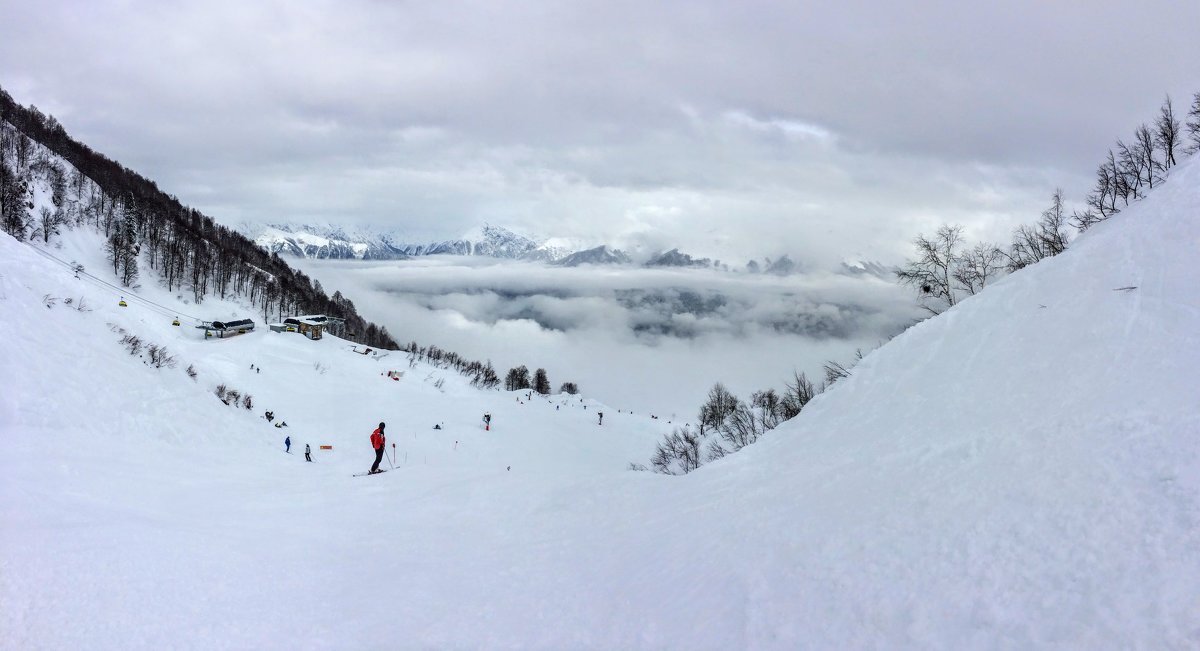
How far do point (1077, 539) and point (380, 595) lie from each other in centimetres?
963

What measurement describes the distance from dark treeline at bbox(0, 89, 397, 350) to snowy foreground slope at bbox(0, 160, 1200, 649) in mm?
126022

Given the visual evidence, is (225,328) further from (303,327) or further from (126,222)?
(126,222)

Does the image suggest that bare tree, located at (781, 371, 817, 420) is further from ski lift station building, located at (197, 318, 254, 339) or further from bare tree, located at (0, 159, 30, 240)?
bare tree, located at (0, 159, 30, 240)

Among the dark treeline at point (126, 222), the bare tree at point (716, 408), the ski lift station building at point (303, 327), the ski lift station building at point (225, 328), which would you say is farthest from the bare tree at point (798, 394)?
the dark treeline at point (126, 222)

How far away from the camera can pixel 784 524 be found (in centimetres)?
885

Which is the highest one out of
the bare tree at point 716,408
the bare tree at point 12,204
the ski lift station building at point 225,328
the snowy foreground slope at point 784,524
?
the bare tree at point 12,204

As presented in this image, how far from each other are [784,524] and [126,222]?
6684 inches

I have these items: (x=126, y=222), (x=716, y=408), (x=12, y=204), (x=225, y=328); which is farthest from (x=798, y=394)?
(x=126, y=222)

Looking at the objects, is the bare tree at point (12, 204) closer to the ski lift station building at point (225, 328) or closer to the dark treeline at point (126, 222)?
the dark treeline at point (126, 222)

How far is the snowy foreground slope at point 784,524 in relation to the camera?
5.67 meters

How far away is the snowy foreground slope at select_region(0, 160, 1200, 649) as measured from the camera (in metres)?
5.67

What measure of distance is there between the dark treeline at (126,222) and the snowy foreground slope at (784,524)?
126m

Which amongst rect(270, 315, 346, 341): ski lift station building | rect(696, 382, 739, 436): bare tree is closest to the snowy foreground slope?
rect(696, 382, 739, 436): bare tree

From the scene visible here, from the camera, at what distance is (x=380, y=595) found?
8742 millimetres
